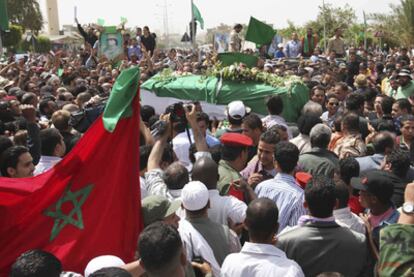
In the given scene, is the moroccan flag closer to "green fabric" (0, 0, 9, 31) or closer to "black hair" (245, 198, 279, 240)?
"black hair" (245, 198, 279, 240)

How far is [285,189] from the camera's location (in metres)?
4.14

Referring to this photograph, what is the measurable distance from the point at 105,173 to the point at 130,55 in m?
12.6

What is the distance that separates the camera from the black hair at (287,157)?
4.28 m

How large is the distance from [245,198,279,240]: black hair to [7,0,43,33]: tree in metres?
52.7

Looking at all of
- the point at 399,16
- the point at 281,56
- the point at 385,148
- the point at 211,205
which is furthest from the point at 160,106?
the point at 399,16

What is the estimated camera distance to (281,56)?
668 inches

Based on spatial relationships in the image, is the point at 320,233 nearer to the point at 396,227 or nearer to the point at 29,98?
the point at 396,227

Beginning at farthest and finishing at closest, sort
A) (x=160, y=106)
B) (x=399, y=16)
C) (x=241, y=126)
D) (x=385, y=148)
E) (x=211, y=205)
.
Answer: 1. (x=399, y=16)
2. (x=160, y=106)
3. (x=241, y=126)
4. (x=385, y=148)
5. (x=211, y=205)

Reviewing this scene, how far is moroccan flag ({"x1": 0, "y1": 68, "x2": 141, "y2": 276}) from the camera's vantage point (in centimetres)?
330


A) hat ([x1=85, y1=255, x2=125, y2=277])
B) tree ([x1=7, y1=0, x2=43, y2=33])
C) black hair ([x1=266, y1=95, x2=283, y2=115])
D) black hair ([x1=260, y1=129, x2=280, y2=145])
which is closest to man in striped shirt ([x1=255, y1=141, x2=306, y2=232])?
black hair ([x1=260, y1=129, x2=280, y2=145])

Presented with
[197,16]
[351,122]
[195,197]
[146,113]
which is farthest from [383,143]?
[197,16]

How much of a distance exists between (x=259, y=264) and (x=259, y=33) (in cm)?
857

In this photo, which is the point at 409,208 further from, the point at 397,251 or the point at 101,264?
the point at 101,264

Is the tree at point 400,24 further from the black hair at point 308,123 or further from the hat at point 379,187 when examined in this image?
the hat at point 379,187
